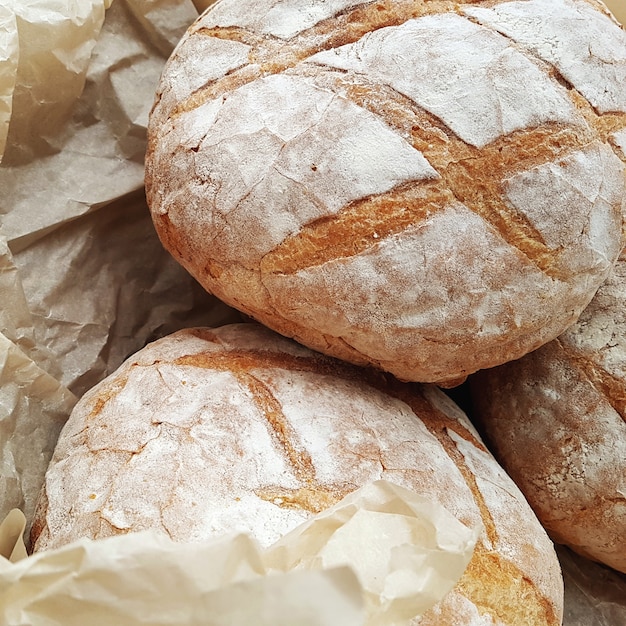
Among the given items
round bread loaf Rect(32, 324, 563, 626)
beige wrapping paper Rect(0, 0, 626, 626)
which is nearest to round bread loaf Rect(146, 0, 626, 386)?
round bread loaf Rect(32, 324, 563, 626)

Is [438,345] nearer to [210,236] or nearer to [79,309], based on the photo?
[210,236]

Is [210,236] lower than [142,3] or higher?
lower

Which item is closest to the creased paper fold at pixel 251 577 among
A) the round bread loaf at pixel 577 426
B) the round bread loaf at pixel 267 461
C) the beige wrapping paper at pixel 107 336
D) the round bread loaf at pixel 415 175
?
the beige wrapping paper at pixel 107 336

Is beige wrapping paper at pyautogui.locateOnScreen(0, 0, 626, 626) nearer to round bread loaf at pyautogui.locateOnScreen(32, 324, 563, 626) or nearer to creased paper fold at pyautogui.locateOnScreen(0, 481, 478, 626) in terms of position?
creased paper fold at pyautogui.locateOnScreen(0, 481, 478, 626)

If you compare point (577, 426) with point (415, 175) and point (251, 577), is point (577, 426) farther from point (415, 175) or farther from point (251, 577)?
point (251, 577)

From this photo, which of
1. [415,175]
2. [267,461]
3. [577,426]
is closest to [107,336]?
[267,461]

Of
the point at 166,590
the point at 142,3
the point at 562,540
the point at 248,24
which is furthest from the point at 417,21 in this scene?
the point at 562,540
